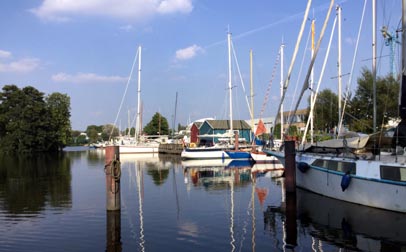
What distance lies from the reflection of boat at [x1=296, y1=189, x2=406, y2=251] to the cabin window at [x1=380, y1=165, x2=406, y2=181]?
1.57 m

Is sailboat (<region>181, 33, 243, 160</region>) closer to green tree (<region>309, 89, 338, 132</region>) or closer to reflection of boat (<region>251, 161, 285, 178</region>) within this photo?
reflection of boat (<region>251, 161, 285, 178</region>)

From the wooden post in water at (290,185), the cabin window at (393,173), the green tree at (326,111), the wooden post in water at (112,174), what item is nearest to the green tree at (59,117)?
the green tree at (326,111)

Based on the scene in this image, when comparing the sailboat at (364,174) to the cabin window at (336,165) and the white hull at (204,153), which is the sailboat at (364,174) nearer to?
the cabin window at (336,165)

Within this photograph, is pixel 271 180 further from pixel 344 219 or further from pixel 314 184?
pixel 344 219

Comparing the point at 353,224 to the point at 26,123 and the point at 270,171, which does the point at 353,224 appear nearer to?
the point at 270,171

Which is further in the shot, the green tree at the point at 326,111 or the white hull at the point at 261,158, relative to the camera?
the green tree at the point at 326,111

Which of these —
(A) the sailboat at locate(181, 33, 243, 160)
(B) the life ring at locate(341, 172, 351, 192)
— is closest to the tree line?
(A) the sailboat at locate(181, 33, 243, 160)

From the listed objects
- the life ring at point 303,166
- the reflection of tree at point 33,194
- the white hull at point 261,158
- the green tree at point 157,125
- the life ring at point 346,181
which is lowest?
the reflection of tree at point 33,194

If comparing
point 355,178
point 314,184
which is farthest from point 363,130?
point 355,178

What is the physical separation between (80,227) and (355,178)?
40.8ft

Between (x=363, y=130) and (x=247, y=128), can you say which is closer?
(x=363, y=130)

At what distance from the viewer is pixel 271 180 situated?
33750 mm

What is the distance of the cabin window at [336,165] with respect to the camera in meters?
19.8

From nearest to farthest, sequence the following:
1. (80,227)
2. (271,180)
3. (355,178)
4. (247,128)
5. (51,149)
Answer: (80,227)
(355,178)
(271,180)
(247,128)
(51,149)
